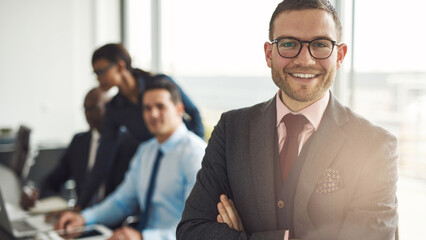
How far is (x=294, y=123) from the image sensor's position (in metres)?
1.32

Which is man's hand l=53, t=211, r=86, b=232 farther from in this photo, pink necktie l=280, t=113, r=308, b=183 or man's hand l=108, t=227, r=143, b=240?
pink necktie l=280, t=113, r=308, b=183

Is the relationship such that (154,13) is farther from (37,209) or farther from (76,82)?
(37,209)

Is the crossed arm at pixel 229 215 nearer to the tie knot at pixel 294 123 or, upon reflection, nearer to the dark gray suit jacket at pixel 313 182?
the dark gray suit jacket at pixel 313 182

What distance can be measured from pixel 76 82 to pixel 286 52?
4.48 m

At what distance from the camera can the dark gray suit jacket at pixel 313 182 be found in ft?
3.92

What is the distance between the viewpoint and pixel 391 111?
2234 millimetres

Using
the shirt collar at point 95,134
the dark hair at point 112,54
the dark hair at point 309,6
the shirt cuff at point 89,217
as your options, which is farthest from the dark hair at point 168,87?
the dark hair at point 309,6

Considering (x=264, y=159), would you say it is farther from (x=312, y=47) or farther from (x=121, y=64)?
(x=121, y=64)

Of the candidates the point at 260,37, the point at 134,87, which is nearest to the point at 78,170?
the point at 134,87

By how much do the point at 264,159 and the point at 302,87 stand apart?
0.77 ft

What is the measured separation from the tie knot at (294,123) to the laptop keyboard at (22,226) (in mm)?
1350

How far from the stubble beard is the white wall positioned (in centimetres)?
424

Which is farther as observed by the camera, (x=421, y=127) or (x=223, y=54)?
(x=223, y=54)

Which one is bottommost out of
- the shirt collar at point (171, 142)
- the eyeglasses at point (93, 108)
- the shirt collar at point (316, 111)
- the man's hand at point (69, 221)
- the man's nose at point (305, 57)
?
the man's hand at point (69, 221)
